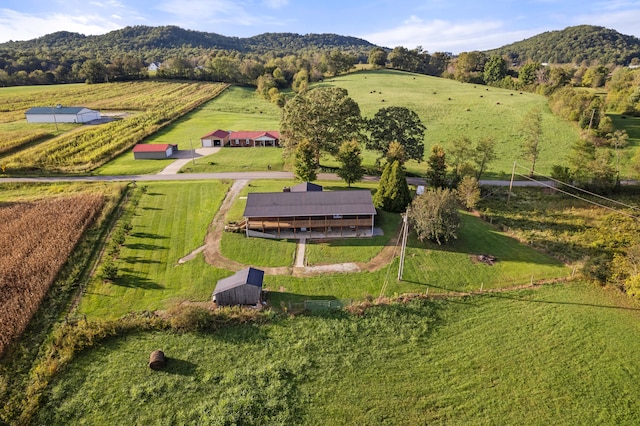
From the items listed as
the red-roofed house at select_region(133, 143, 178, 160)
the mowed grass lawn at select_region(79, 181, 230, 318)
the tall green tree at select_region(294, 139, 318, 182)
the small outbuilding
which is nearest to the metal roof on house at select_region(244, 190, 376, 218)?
the mowed grass lawn at select_region(79, 181, 230, 318)

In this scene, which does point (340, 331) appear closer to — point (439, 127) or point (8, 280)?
point (8, 280)

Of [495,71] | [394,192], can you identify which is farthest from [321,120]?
[495,71]

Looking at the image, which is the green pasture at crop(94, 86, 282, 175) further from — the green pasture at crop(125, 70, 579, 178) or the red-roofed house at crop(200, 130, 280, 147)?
the red-roofed house at crop(200, 130, 280, 147)

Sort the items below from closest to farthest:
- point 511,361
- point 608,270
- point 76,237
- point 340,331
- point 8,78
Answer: point 511,361, point 340,331, point 608,270, point 76,237, point 8,78

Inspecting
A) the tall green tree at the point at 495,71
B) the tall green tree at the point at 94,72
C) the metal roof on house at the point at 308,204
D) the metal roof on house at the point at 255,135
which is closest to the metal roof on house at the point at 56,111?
the metal roof on house at the point at 255,135

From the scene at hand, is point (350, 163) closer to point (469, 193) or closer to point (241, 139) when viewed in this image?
point (469, 193)

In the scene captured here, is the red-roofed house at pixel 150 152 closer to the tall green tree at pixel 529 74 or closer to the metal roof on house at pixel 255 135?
the metal roof on house at pixel 255 135

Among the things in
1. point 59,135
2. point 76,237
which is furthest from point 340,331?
point 59,135
